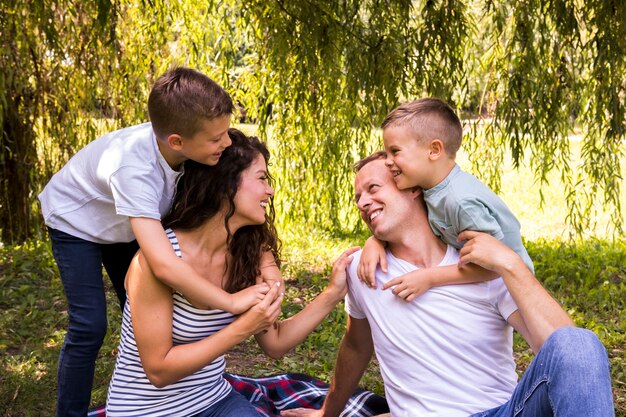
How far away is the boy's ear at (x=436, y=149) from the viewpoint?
8.59ft

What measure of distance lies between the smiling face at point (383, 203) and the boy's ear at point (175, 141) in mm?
583

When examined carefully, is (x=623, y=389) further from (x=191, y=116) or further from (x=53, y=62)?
(x=53, y=62)

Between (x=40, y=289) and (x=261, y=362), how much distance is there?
80.5 inches

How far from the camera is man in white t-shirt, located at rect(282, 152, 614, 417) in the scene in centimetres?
234

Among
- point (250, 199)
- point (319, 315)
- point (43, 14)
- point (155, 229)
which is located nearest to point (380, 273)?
point (319, 315)

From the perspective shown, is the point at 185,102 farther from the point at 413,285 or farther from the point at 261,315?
the point at 413,285

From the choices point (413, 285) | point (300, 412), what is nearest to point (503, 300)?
point (413, 285)

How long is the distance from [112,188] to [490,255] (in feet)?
4.04

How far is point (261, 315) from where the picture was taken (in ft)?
7.97

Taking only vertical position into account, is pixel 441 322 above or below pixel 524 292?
below

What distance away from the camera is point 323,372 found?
168 inches

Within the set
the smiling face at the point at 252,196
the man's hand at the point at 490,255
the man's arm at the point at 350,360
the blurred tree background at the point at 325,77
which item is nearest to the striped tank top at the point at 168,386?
the smiling face at the point at 252,196

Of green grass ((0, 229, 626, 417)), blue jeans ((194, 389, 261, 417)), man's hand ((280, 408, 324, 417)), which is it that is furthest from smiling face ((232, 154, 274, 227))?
green grass ((0, 229, 626, 417))

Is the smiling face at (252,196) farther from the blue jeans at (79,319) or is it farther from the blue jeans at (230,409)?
the blue jeans at (79,319)
